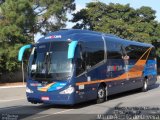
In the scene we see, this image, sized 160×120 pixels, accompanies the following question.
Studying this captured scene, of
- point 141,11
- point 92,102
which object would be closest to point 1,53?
point 92,102

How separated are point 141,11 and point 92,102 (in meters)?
36.5

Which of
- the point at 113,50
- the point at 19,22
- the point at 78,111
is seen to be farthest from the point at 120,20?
the point at 78,111

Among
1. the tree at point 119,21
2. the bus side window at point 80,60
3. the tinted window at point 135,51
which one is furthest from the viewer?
the tree at point 119,21

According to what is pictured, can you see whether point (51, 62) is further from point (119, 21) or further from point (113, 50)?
point (119, 21)

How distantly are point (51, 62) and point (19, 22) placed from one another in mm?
18194

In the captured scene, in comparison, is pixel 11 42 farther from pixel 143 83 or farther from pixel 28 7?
pixel 143 83

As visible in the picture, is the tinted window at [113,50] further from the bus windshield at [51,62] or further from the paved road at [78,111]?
the bus windshield at [51,62]

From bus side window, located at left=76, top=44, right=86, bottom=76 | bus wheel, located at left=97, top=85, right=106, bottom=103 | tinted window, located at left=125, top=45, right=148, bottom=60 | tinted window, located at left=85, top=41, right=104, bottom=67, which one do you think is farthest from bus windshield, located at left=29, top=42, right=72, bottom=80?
tinted window, located at left=125, top=45, right=148, bottom=60

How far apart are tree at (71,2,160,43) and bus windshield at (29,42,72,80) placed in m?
29.4

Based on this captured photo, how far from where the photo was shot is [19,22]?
1298 inches

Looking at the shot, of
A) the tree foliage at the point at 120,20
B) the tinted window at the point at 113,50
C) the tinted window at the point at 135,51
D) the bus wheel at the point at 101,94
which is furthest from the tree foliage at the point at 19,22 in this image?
the bus wheel at the point at 101,94

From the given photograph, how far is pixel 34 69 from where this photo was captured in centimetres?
1595

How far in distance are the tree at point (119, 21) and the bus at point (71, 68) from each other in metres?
26.8

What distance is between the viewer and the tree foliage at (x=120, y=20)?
4593 cm
